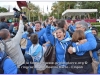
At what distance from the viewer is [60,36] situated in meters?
2.86

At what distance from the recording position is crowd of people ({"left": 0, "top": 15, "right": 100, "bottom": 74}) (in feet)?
8.84

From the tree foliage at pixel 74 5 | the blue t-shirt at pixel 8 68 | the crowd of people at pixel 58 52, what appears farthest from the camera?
the tree foliage at pixel 74 5

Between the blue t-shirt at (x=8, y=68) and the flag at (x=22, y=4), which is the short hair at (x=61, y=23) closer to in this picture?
the flag at (x=22, y=4)

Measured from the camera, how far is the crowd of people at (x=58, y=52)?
2693 millimetres

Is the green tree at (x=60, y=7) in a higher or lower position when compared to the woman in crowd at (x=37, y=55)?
higher

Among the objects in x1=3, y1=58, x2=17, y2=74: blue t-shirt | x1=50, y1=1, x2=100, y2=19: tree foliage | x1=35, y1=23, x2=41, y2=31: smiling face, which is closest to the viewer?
x1=3, y1=58, x2=17, y2=74: blue t-shirt

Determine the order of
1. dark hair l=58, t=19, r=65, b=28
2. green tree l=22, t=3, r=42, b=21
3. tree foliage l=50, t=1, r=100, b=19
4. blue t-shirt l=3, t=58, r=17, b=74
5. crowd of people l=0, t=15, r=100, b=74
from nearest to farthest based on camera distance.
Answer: blue t-shirt l=3, t=58, r=17, b=74, crowd of people l=0, t=15, r=100, b=74, tree foliage l=50, t=1, r=100, b=19, green tree l=22, t=3, r=42, b=21, dark hair l=58, t=19, r=65, b=28

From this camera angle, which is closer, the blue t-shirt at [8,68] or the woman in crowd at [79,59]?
the blue t-shirt at [8,68]

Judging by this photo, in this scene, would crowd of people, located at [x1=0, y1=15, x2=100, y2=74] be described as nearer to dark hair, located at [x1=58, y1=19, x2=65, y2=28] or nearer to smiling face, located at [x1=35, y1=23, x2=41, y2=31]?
dark hair, located at [x1=58, y1=19, x2=65, y2=28]

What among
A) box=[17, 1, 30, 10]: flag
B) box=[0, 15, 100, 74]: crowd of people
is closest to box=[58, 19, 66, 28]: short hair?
box=[0, 15, 100, 74]: crowd of people

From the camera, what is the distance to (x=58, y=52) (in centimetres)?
293

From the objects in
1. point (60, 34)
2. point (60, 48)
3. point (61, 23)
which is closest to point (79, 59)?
point (60, 48)

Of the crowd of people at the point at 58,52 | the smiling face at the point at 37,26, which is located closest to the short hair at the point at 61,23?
the crowd of people at the point at 58,52

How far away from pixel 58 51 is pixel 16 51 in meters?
0.58
